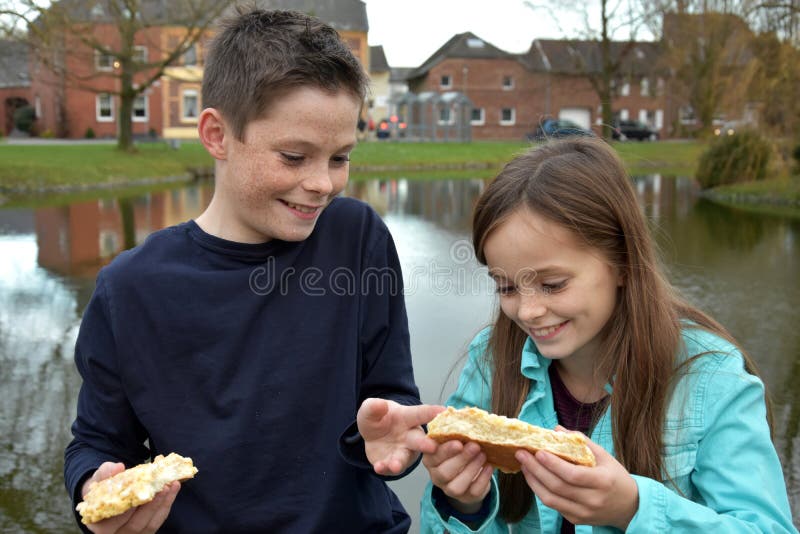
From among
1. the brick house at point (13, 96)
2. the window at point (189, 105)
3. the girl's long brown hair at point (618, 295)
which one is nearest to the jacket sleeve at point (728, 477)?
the girl's long brown hair at point (618, 295)

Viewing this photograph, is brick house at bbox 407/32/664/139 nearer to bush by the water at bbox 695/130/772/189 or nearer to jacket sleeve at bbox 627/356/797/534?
bush by the water at bbox 695/130/772/189

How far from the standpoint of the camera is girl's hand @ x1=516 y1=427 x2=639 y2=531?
6.01 ft

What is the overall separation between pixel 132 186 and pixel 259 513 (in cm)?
2352

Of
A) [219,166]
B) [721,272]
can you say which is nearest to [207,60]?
[219,166]

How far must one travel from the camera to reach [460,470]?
2.11m

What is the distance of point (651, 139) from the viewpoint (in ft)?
179

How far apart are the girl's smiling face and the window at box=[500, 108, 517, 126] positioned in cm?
5816

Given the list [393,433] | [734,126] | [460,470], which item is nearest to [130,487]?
[393,433]

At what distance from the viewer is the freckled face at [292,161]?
2309 mm

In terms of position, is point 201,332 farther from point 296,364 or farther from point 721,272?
point 721,272

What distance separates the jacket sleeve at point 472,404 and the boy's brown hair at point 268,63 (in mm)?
905

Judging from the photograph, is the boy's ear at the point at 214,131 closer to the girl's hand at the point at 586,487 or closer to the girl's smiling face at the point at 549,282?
the girl's smiling face at the point at 549,282

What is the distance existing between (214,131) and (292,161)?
0.29 m

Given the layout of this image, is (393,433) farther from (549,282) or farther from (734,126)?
(734,126)
